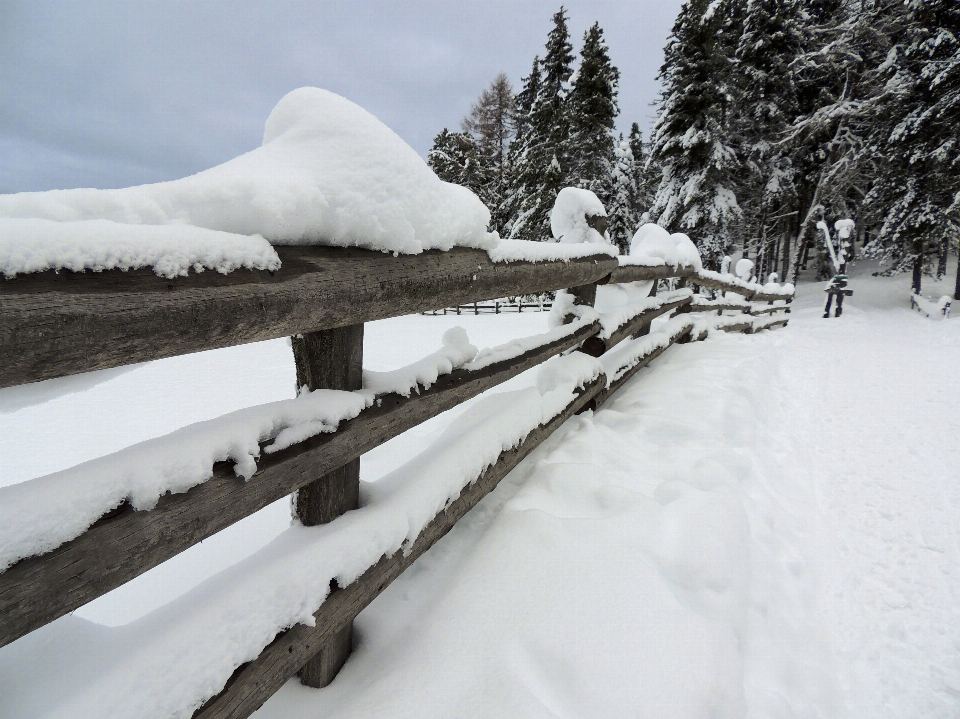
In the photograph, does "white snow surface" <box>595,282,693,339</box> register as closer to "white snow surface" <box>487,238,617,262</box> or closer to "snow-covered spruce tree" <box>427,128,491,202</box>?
"white snow surface" <box>487,238,617,262</box>

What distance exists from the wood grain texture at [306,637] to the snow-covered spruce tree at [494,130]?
26677mm

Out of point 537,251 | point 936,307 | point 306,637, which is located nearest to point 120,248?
point 306,637

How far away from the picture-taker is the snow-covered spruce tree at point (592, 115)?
18.3m

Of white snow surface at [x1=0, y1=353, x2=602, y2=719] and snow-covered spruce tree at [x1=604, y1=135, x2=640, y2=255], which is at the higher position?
snow-covered spruce tree at [x1=604, y1=135, x2=640, y2=255]

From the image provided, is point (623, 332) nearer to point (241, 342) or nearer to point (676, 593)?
point (676, 593)

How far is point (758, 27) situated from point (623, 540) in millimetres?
24798

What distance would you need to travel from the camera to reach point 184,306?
A: 845 mm

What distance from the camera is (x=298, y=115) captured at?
4.11 ft

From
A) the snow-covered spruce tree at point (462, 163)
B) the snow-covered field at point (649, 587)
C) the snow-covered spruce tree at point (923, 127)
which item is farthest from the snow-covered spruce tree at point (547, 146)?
the snow-covered field at point (649, 587)

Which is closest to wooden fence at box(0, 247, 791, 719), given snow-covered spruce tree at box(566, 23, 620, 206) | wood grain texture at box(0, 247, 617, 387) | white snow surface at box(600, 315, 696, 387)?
wood grain texture at box(0, 247, 617, 387)

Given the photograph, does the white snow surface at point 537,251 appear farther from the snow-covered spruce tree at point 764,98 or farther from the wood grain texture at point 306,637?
the snow-covered spruce tree at point 764,98

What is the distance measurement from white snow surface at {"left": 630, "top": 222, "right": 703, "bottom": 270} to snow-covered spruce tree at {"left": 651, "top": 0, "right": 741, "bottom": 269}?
48.5 feet

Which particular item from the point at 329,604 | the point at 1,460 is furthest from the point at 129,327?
the point at 1,460

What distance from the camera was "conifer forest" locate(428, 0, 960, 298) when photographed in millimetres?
16125
